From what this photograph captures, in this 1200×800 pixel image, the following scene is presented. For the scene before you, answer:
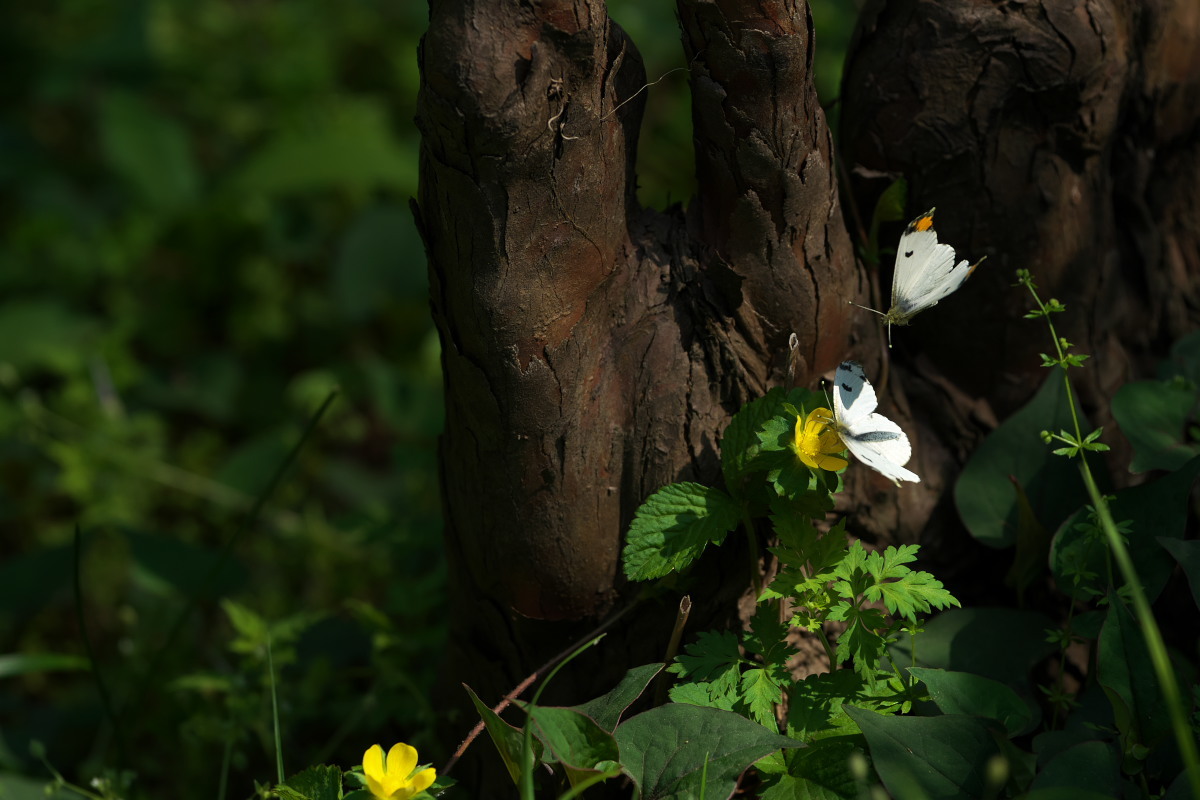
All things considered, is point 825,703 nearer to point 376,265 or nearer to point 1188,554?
point 1188,554

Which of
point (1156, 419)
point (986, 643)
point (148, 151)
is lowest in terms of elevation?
point (986, 643)

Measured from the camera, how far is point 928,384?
1394 mm

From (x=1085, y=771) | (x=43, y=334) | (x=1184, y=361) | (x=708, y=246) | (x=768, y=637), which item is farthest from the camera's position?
(x=43, y=334)

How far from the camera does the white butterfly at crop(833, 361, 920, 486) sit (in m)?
0.98

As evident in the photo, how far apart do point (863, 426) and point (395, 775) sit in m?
0.60

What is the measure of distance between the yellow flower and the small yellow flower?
501 mm

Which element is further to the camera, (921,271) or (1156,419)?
(1156,419)

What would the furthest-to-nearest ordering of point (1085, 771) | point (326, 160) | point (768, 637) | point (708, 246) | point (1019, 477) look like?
point (326, 160) → point (1019, 477) → point (708, 246) → point (768, 637) → point (1085, 771)

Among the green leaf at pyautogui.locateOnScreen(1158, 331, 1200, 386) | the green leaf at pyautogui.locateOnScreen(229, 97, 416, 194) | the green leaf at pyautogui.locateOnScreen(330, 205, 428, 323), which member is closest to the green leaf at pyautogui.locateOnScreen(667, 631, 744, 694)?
the green leaf at pyautogui.locateOnScreen(1158, 331, 1200, 386)

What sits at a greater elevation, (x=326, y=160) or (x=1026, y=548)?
(x=326, y=160)

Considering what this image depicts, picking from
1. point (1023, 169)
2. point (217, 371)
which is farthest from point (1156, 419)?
point (217, 371)

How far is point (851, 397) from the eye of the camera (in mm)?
1036

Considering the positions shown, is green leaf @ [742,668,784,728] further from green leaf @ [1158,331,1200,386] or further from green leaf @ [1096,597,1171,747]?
green leaf @ [1158,331,1200,386]

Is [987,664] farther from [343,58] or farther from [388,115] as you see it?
[343,58]
